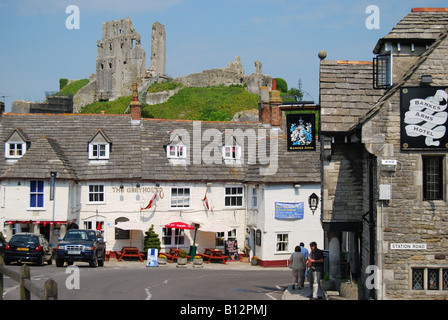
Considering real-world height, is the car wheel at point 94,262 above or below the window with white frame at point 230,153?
below

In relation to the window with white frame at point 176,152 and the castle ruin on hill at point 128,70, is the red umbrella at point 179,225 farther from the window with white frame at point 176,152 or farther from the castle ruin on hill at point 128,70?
the castle ruin on hill at point 128,70

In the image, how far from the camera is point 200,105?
9038cm

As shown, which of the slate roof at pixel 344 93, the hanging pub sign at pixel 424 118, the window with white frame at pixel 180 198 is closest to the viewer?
the hanging pub sign at pixel 424 118

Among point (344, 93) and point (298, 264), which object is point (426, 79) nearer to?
point (344, 93)

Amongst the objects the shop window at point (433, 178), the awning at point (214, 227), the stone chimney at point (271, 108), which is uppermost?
the stone chimney at point (271, 108)

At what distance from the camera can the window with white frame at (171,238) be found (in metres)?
37.1

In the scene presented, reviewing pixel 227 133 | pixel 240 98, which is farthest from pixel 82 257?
pixel 240 98

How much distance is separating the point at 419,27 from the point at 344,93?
3128mm

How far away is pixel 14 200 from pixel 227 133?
13.3m

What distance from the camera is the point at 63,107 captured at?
315 ft

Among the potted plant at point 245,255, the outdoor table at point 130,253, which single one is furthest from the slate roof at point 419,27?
the outdoor table at point 130,253

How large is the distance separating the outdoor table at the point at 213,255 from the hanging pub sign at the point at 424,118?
19.8m

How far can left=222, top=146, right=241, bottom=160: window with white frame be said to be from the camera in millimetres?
38844

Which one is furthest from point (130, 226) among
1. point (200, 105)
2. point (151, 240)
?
point (200, 105)
